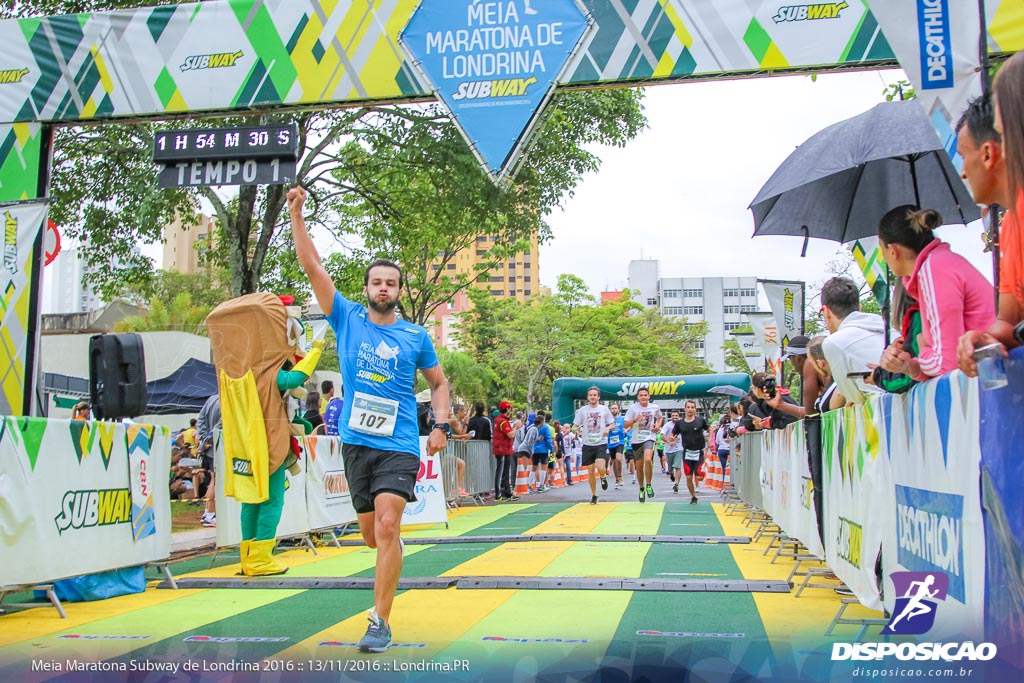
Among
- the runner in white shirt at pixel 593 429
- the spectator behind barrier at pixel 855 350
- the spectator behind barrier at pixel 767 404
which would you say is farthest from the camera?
the runner in white shirt at pixel 593 429

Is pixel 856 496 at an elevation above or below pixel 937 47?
below

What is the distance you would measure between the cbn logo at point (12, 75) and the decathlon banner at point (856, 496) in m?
8.72

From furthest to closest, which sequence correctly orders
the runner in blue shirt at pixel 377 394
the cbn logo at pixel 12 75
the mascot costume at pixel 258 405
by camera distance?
the cbn logo at pixel 12 75 → the mascot costume at pixel 258 405 → the runner in blue shirt at pixel 377 394

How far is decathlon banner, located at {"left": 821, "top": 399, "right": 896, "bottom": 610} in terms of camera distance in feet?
15.9

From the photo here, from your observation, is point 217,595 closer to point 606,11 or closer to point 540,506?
point 606,11

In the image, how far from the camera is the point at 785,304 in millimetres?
17281

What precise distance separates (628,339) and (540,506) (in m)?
47.4

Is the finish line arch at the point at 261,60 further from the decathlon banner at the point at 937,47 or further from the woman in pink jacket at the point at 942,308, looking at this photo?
the woman in pink jacket at the point at 942,308

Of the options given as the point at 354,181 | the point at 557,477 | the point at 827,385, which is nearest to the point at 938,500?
the point at 827,385

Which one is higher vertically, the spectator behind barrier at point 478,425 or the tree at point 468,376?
the tree at point 468,376

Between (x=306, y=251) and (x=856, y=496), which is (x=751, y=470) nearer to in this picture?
(x=856, y=496)

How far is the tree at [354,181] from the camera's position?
13.5 m

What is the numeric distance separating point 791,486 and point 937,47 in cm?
388

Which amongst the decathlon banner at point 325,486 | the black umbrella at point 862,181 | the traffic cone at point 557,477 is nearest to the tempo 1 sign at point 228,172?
the decathlon banner at point 325,486
